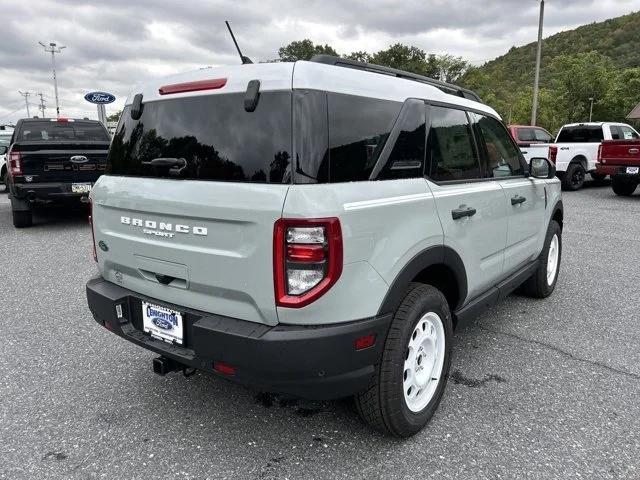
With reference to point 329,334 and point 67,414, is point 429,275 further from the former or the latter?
point 67,414

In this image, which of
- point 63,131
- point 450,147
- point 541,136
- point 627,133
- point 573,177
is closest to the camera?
point 450,147

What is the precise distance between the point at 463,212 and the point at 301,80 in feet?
4.07

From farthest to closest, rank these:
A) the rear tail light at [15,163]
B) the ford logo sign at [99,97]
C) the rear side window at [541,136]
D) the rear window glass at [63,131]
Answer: the ford logo sign at [99,97], the rear side window at [541,136], the rear window glass at [63,131], the rear tail light at [15,163]

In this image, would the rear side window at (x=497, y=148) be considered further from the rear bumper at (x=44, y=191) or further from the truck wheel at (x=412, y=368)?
the rear bumper at (x=44, y=191)

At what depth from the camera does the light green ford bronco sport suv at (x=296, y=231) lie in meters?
1.96

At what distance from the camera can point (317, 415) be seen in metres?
2.70

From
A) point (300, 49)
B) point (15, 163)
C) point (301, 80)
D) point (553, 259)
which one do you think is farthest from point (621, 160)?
point (300, 49)

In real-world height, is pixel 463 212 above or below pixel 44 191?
above

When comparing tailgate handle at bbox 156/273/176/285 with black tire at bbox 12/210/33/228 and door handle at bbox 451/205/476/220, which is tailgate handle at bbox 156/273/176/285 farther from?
black tire at bbox 12/210/33/228

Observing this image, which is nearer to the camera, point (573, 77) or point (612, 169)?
point (612, 169)

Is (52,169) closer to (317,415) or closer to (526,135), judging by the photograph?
(317,415)

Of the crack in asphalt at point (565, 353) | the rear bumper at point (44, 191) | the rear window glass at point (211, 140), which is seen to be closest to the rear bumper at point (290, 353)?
the rear window glass at point (211, 140)

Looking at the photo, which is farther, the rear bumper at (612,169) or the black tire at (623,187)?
the black tire at (623,187)

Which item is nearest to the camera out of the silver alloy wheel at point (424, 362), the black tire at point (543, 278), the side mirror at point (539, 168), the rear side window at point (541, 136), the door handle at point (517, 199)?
the silver alloy wheel at point (424, 362)
